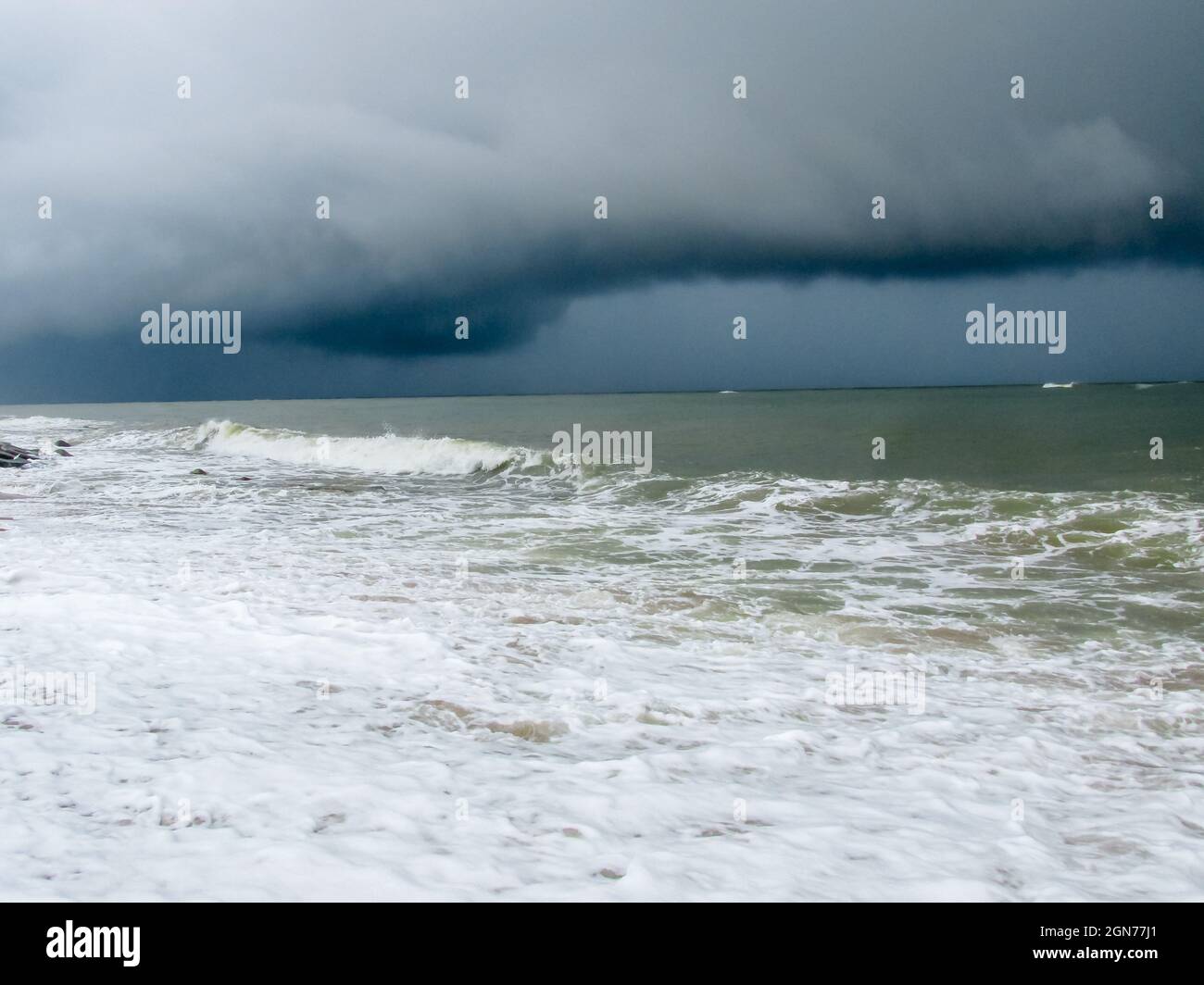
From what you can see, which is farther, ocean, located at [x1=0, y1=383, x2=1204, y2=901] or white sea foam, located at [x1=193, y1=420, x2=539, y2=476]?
white sea foam, located at [x1=193, y1=420, x2=539, y2=476]

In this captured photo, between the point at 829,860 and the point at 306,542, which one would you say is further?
the point at 306,542

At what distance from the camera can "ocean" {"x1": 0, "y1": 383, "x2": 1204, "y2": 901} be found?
12.9ft

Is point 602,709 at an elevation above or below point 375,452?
below

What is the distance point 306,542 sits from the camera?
45.6 feet

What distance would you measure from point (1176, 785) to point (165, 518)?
16578mm

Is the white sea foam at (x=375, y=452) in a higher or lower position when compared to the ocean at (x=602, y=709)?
higher

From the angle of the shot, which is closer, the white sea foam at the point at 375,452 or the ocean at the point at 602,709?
the ocean at the point at 602,709

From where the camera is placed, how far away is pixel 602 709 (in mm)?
6266

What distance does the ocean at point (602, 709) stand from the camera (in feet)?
12.9

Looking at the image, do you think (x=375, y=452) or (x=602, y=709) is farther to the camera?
(x=375, y=452)

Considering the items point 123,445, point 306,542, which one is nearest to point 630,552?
point 306,542

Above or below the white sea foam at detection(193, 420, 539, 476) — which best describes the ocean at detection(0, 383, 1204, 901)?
below
